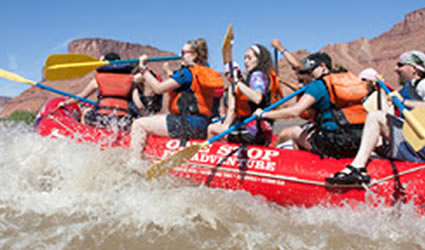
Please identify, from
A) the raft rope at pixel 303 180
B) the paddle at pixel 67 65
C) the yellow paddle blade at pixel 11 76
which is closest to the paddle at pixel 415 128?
the raft rope at pixel 303 180

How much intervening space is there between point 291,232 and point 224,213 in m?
0.67

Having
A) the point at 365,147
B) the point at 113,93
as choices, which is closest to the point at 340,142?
the point at 365,147

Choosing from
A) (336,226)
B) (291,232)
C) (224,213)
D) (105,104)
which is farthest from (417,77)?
(105,104)

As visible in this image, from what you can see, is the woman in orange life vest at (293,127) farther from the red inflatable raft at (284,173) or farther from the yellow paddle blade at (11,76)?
the yellow paddle blade at (11,76)

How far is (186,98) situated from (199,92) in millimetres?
157

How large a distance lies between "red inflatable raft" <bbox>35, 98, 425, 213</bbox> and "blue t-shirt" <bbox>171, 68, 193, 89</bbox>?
65cm

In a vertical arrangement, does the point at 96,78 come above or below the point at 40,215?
above

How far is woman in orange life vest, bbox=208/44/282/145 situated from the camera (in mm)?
4004

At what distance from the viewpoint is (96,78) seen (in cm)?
516

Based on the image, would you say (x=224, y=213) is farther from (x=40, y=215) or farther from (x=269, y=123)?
(x=40, y=215)

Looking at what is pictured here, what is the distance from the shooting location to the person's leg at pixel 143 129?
4270mm

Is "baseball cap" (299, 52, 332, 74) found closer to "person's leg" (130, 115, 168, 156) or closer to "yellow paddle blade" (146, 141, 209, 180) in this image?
"yellow paddle blade" (146, 141, 209, 180)

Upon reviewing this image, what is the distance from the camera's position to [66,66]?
489 cm

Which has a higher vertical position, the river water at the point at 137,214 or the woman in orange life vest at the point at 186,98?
the woman in orange life vest at the point at 186,98
